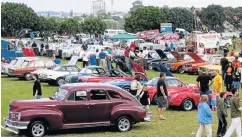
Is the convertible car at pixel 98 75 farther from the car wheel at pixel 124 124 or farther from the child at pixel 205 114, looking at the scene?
the child at pixel 205 114

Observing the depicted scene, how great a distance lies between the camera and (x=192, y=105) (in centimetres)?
1956

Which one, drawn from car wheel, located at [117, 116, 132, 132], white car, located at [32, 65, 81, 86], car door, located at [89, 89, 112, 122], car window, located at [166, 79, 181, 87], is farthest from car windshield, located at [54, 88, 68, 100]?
white car, located at [32, 65, 81, 86]

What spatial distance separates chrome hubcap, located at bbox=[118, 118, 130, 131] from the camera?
15242mm

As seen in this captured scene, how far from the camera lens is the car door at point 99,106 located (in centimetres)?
1474

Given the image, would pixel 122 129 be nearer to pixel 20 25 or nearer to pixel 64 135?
pixel 64 135

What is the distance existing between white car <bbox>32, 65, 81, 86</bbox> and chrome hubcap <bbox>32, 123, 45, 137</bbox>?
12.9 m

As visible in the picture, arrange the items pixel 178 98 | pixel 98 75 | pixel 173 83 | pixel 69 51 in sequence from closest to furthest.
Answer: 1. pixel 178 98
2. pixel 173 83
3. pixel 98 75
4. pixel 69 51

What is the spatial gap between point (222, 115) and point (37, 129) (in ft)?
16.7

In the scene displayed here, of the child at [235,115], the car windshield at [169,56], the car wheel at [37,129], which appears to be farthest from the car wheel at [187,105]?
the car windshield at [169,56]

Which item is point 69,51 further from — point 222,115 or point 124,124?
point 222,115

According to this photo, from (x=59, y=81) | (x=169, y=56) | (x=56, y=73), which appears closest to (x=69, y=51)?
(x=169, y=56)

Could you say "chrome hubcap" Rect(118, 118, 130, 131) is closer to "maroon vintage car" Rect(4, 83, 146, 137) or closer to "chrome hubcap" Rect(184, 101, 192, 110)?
"maroon vintage car" Rect(4, 83, 146, 137)

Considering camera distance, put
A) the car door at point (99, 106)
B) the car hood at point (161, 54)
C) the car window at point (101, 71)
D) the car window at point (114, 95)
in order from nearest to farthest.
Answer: the car door at point (99, 106), the car window at point (114, 95), the car window at point (101, 71), the car hood at point (161, 54)

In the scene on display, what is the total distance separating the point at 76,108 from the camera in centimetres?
1448
